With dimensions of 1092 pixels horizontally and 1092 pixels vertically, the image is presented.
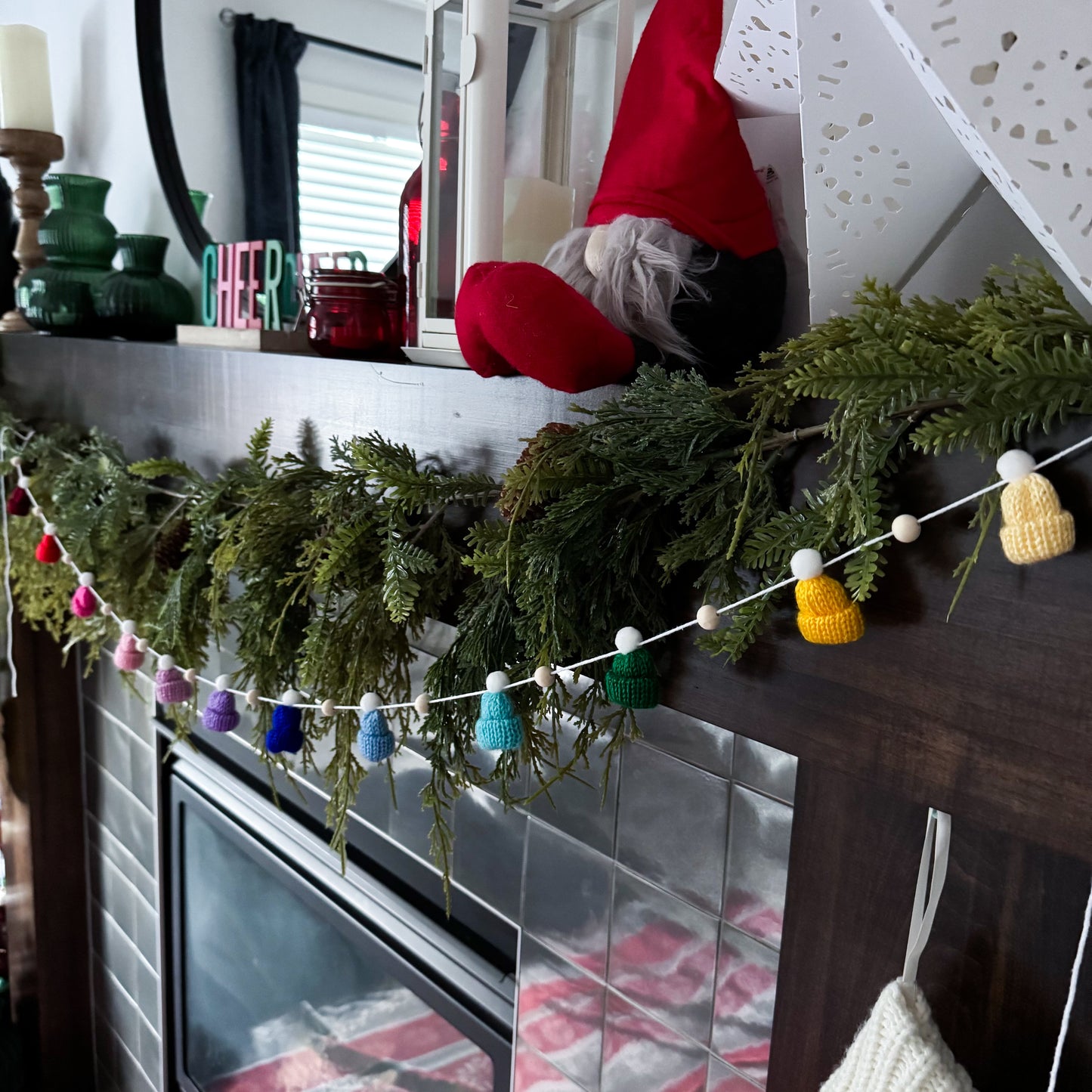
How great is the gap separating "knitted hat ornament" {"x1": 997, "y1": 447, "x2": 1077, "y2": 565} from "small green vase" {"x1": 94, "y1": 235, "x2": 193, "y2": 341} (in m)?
1.06


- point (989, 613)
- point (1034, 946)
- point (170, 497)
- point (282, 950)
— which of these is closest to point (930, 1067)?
point (1034, 946)

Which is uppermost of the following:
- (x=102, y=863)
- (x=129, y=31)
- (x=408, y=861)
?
(x=129, y=31)

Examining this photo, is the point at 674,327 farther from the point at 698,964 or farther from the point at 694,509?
the point at 698,964

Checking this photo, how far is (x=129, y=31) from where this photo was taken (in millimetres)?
1331

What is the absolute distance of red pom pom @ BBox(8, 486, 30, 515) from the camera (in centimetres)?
112

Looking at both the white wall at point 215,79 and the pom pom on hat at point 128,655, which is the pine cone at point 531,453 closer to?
the pom pom on hat at point 128,655

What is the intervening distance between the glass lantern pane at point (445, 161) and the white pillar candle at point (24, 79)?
96cm

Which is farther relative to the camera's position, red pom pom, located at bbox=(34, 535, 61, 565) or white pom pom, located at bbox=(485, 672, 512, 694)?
red pom pom, located at bbox=(34, 535, 61, 565)

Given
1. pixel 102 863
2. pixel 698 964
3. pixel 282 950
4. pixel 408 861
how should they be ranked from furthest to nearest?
pixel 102 863 → pixel 282 950 → pixel 408 861 → pixel 698 964

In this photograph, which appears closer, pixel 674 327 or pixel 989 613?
pixel 989 613

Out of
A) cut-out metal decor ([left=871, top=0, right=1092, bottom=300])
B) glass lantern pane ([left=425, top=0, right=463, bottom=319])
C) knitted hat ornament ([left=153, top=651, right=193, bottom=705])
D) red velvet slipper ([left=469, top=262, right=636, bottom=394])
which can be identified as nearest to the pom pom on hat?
knitted hat ornament ([left=153, top=651, right=193, bottom=705])

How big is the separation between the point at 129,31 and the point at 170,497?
751 millimetres

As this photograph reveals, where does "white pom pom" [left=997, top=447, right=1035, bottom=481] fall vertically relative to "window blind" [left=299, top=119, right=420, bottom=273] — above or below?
below

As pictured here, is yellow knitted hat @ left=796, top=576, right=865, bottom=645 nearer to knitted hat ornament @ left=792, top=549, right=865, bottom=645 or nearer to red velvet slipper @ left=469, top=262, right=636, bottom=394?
knitted hat ornament @ left=792, top=549, right=865, bottom=645
